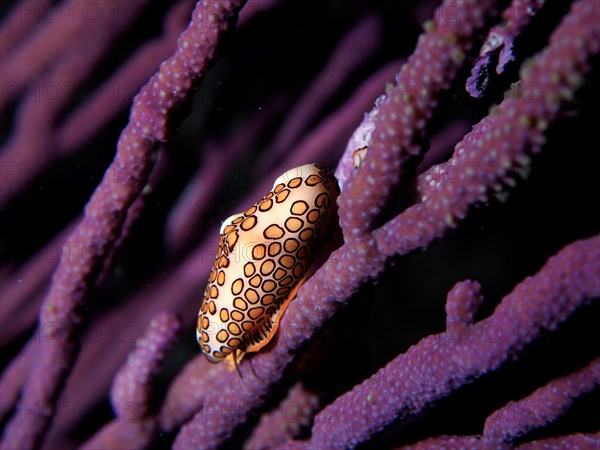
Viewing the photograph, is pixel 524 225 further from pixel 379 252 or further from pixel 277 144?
pixel 379 252

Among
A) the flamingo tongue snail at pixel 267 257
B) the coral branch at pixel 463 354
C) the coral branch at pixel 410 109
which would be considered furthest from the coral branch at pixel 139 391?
the coral branch at pixel 410 109

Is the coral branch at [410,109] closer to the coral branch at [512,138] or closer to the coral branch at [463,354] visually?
the coral branch at [512,138]

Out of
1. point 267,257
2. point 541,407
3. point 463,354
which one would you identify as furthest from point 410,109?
point 541,407

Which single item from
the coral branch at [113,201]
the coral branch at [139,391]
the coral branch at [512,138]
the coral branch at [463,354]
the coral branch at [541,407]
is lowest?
the coral branch at [541,407]

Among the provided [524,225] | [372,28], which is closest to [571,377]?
[524,225]

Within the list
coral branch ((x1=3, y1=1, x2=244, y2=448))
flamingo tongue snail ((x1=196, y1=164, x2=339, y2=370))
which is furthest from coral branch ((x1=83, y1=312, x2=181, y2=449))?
flamingo tongue snail ((x1=196, y1=164, x2=339, y2=370))

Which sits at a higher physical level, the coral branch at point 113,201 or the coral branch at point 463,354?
the coral branch at point 113,201

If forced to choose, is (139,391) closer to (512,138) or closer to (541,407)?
(541,407)
